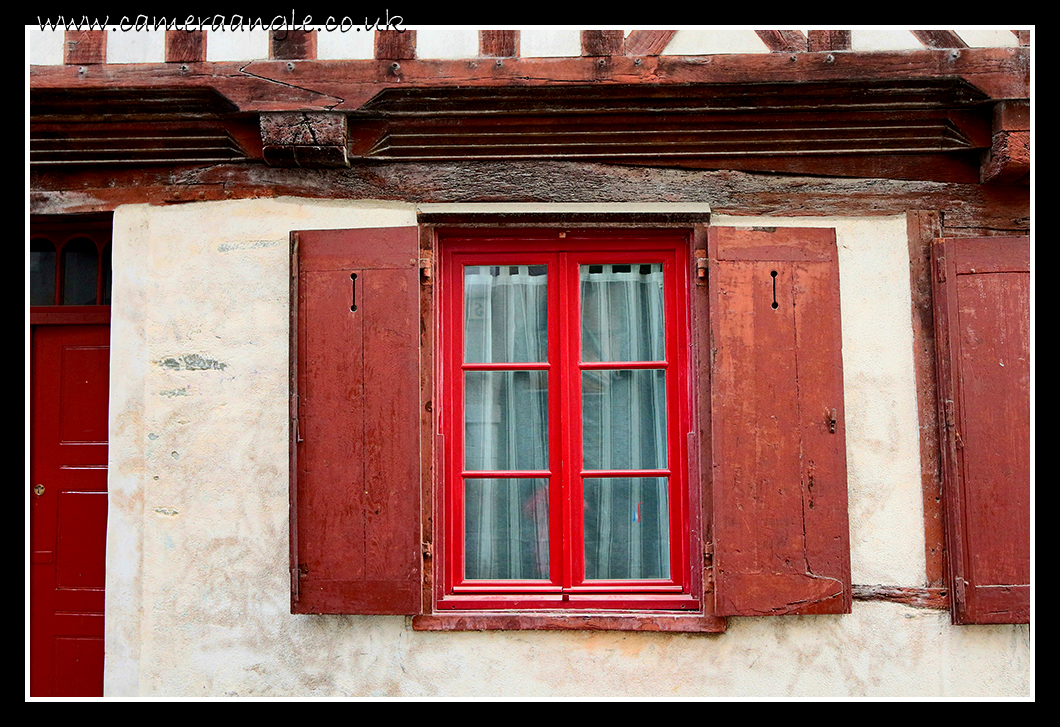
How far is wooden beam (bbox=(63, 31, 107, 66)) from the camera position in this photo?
3.11 m

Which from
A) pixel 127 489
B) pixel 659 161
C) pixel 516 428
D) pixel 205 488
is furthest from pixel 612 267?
pixel 127 489

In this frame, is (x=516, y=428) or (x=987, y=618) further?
(x=516, y=428)

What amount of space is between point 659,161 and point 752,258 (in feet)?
1.83

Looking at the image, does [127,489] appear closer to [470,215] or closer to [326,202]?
[326,202]

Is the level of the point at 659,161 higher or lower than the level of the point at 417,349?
higher

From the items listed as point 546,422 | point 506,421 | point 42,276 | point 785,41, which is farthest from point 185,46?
point 785,41

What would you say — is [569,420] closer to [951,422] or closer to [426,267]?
[426,267]

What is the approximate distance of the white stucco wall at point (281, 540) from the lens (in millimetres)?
3062

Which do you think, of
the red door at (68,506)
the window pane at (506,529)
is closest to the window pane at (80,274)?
the red door at (68,506)

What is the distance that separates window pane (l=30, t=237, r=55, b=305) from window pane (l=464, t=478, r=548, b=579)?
2110 mm

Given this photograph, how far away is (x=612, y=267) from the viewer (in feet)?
10.8

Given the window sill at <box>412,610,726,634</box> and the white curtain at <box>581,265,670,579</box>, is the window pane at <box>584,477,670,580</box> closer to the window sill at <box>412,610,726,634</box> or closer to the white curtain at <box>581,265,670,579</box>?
the white curtain at <box>581,265,670,579</box>

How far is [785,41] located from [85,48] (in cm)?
280

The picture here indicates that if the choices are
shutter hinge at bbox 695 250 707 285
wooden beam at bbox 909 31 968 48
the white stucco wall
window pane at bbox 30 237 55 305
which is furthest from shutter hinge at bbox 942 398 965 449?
window pane at bbox 30 237 55 305
